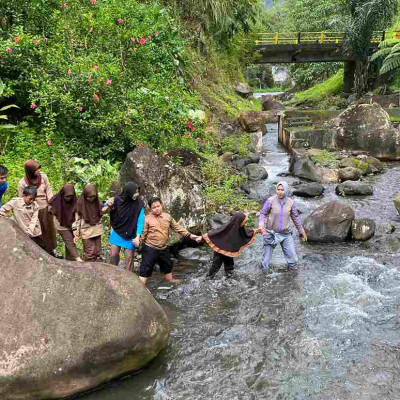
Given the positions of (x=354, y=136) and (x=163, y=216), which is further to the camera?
(x=354, y=136)

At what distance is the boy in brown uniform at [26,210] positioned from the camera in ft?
20.7

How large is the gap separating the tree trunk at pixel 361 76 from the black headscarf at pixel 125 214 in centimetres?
2540

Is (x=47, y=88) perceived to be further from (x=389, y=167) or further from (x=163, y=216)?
(x=389, y=167)

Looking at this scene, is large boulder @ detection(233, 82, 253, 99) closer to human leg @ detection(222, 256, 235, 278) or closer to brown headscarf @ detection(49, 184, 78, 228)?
human leg @ detection(222, 256, 235, 278)

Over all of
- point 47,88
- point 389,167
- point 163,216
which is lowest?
point 389,167

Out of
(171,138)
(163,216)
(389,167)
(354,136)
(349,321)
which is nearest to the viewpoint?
(349,321)

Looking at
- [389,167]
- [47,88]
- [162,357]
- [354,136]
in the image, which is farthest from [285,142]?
[162,357]

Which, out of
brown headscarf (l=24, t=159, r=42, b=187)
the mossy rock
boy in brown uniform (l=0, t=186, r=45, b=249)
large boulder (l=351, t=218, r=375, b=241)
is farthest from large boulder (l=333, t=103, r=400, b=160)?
boy in brown uniform (l=0, t=186, r=45, b=249)

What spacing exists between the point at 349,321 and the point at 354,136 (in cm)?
1230

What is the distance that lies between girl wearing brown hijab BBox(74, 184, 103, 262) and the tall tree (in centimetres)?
2202

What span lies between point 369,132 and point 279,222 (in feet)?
35.7

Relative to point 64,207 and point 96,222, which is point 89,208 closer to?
point 96,222

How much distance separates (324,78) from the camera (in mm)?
43125

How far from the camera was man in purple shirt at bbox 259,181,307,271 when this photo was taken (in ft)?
25.3
